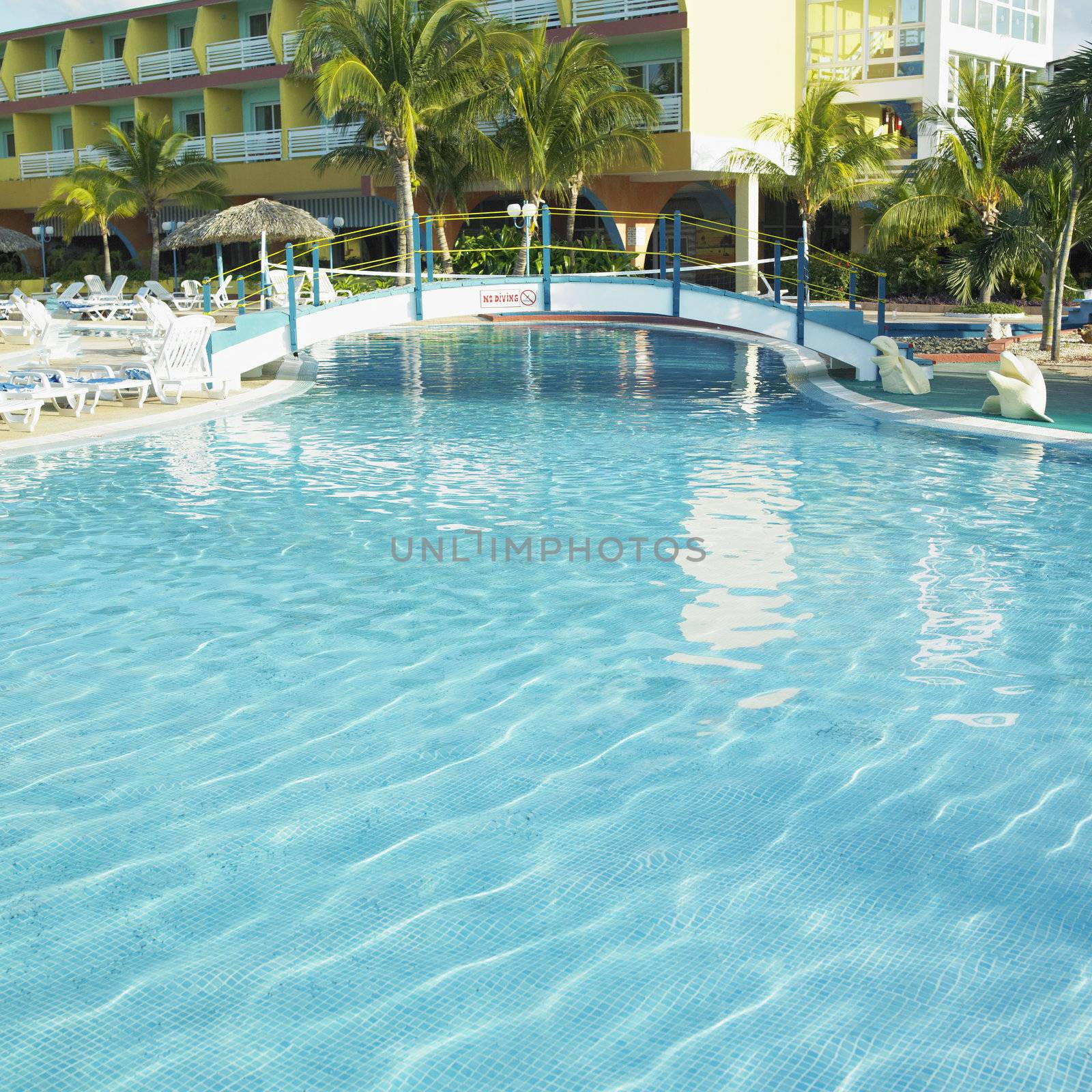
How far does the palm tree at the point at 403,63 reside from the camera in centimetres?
2723

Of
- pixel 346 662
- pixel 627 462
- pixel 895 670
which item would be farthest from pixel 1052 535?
pixel 346 662

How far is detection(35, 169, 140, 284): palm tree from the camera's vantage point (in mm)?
35812

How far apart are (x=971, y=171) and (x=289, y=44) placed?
1991 cm

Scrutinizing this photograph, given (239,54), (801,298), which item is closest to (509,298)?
(801,298)

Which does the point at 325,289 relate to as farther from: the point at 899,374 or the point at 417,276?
the point at 899,374

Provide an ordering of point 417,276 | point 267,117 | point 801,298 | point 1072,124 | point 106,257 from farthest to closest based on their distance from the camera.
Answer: point 267,117, point 106,257, point 801,298, point 417,276, point 1072,124

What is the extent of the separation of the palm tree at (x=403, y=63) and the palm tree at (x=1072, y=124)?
43.6 ft

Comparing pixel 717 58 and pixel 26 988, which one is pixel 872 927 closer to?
pixel 26 988

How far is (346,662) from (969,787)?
3.07m

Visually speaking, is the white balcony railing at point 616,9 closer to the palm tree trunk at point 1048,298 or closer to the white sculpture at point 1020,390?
the palm tree trunk at point 1048,298

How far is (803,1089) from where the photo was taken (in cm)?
329

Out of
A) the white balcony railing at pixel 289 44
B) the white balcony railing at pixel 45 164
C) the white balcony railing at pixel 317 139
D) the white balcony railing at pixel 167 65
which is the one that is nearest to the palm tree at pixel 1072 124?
the white balcony railing at pixel 317 139

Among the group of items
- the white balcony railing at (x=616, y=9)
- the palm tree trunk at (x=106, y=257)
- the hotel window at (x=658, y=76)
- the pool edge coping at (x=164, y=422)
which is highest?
the white balcony railing at (x=616, y=9)

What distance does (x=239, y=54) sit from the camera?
38.0m
